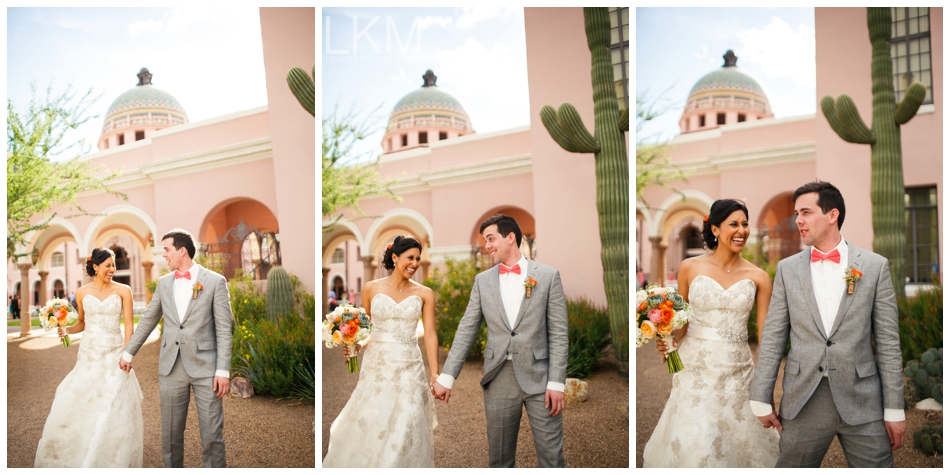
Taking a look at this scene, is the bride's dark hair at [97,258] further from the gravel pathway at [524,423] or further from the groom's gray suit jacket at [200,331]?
the gravel pathway at [524,423]

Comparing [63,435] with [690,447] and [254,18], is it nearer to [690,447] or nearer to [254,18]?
[254,18]

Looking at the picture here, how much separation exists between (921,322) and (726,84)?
2.52 metres

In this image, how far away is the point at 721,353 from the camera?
12.3ft

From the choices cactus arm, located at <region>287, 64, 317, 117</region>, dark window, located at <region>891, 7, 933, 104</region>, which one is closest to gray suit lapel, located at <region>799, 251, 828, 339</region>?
dark window, located at <region>891, 7, 933, 104</region>

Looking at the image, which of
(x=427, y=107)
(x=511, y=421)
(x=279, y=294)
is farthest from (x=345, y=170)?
(x=511, y=421)

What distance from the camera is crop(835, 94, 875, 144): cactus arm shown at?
201 inches

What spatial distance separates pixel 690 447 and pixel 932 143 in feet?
11.4

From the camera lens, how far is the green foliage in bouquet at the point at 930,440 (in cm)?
448

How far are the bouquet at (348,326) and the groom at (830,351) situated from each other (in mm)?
2332

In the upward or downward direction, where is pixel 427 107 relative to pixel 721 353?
upward

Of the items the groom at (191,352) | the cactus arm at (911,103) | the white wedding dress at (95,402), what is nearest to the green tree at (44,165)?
the white wedding dress at (95,402)

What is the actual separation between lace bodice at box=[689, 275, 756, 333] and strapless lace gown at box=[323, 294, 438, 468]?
5.58 feet

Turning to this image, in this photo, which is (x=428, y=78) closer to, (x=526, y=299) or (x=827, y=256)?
(x=526, y=299)

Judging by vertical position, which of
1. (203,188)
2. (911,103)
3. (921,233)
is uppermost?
(911,103)
